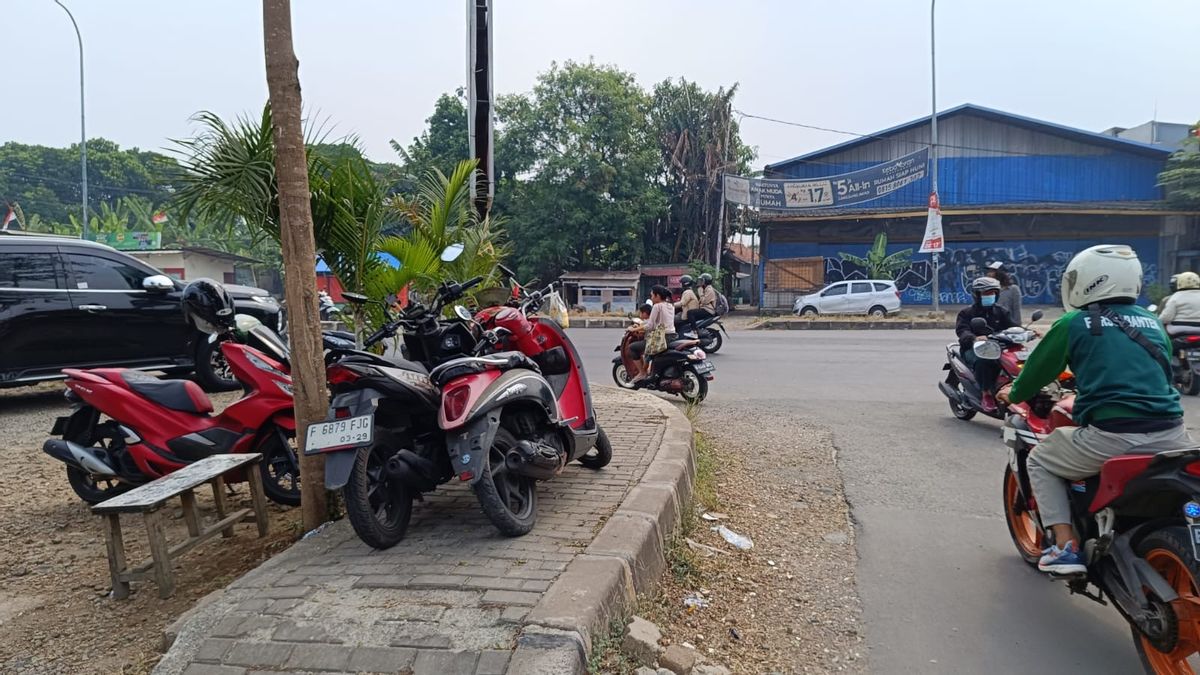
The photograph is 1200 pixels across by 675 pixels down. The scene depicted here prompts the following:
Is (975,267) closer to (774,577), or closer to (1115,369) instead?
(774,577)

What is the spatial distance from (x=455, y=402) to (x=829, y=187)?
2636 cm

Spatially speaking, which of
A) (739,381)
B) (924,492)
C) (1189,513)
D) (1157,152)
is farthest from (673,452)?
(1157,152)

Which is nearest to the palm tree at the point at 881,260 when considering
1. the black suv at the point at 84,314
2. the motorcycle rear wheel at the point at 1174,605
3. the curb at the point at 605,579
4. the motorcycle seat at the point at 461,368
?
the black suv at the point at 84,314

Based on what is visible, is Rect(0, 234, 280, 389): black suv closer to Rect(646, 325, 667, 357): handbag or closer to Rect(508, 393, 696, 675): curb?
Rect(646, 325, 667, 357): handbag

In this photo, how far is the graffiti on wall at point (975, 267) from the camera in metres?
27.3

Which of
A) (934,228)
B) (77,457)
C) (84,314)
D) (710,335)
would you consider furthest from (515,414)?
(934,228)

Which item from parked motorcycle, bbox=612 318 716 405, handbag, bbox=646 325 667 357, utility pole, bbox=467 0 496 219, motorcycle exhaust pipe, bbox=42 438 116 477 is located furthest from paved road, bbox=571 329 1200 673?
motorcycle exhaust pipe, bbox=42 438 116 477

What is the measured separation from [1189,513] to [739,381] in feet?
25.3

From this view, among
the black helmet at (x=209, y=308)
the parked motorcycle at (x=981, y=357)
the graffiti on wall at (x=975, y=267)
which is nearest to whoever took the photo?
the black helmet at (x=209, y=308)

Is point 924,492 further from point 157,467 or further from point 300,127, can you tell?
point 157,467

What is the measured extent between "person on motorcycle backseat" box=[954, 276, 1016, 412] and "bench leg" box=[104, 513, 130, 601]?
22.0 feet

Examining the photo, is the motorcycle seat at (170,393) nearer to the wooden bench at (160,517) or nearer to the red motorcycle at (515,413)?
the wooden bench at (160,517)

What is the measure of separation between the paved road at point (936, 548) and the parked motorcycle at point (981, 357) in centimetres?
19

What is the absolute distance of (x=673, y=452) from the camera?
17.2 feet
